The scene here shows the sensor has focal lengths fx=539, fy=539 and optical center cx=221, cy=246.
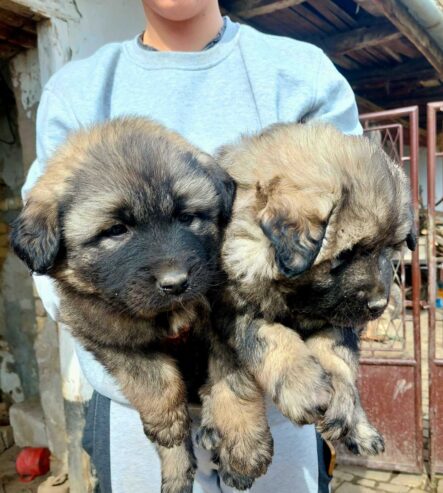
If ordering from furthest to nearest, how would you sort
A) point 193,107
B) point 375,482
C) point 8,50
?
point 375,482, point 8,50, point 193,107

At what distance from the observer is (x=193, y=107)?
1.93 metres

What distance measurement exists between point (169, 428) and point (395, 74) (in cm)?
631

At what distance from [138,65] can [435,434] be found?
14.4ft

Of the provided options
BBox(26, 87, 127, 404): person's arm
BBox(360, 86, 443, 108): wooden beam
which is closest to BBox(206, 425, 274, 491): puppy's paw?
BBox(26, 87, 127, 404): person's arm

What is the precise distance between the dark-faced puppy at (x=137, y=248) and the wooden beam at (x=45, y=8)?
7.19 feet

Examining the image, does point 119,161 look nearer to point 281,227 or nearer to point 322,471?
point 281,227

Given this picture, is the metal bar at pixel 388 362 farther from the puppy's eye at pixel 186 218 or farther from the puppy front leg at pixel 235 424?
the puppy's eye at pixel 186 218

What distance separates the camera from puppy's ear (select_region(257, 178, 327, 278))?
4.34ft

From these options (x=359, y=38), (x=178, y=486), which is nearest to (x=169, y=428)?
(x=178, y=486)

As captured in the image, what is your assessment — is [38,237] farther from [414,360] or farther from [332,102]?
[414,360]

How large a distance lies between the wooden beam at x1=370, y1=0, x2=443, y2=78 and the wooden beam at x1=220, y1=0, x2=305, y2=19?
736 mm

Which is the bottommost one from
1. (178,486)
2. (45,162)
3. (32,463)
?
(32,463)

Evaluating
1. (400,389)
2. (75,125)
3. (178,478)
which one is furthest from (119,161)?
(400,389)

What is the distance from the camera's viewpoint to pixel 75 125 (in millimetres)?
1882
